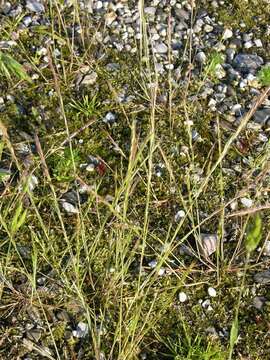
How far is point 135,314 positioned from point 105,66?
1.79m

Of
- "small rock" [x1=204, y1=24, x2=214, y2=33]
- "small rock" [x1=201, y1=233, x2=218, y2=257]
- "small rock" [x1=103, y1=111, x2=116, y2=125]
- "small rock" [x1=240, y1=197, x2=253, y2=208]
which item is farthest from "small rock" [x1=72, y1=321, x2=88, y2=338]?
"small rock" [x1=204, y1=24, x2=214, y2=33]

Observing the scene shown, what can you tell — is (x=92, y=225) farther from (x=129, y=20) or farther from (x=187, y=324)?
(x=129, y=20)

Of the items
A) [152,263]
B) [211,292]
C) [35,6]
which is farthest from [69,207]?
[35,6]

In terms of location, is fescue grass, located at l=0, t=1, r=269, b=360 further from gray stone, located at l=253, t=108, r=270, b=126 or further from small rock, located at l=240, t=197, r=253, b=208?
gray stone, located at l=253, t=108, r=270, b=126

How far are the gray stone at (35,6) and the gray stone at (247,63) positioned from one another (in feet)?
4.17

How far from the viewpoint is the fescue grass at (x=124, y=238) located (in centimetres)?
288

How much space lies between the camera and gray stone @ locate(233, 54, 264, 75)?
4199mm

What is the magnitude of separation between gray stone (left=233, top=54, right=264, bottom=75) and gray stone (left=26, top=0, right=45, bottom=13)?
1.27 m

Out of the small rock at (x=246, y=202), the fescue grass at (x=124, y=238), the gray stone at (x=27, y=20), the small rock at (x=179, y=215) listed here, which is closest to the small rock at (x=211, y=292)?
the fescue grass at (x=124, y=238)

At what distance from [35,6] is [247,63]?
4.57ft

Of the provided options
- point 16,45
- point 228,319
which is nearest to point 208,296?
point 228,319

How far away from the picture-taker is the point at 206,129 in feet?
12.6

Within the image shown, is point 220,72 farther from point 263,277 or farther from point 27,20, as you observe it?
point 263,277

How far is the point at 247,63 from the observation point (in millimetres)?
4227
